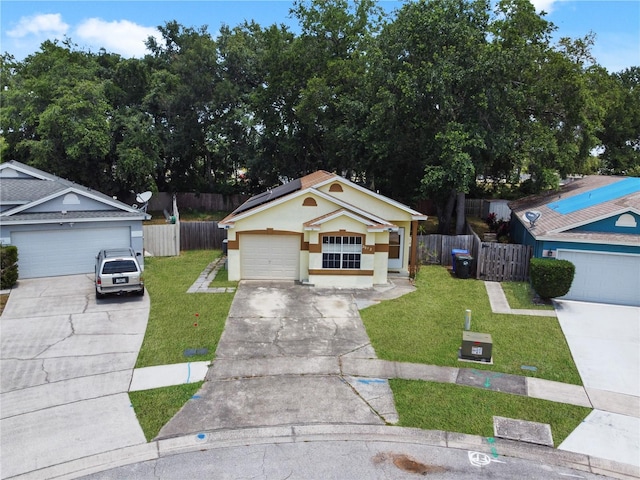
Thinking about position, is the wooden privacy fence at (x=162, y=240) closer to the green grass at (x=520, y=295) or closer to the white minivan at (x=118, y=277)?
the white minivan at (x=118, y=277)

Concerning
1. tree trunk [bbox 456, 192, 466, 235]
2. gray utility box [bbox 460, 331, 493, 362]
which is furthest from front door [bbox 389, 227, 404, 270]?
gray utility box [bbox 460, 331, 493, 362]

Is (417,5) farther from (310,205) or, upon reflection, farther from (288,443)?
(288,443)

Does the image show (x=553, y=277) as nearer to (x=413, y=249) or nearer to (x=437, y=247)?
(x=413, y=249)

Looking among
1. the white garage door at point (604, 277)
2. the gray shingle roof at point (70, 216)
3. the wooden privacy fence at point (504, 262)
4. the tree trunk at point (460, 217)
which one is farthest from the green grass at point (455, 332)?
the gray shingle roof at point (70, 216)

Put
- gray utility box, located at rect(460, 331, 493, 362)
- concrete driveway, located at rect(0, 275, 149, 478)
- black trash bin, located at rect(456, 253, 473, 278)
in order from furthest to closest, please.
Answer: black trash bin, located at rect(456, 253, 473, 278)
gray utility box, located at rect(460, 331, 493, 362)
concrete driveway, located at rect(0, 275, 149, 478)

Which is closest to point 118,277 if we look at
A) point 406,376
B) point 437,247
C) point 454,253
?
point 406,376

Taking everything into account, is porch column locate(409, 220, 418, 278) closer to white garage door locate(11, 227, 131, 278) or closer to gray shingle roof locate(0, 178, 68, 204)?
white garage door locate(11, 227, 131, 278)
